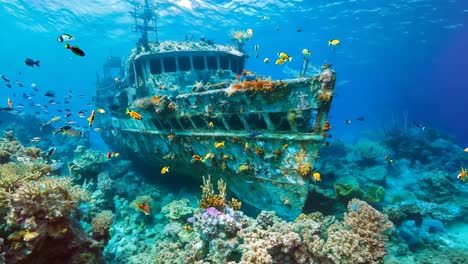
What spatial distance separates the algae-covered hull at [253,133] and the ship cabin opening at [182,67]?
103 inches

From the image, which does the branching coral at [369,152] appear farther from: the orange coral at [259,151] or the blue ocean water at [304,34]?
the orange coral at [259,151]

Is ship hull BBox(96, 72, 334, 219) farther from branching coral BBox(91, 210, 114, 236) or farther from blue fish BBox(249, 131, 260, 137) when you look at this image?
branching coral BBox(91, 210, 114, 236)

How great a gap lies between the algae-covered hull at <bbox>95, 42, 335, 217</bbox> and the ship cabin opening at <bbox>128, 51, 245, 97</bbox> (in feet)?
8.61

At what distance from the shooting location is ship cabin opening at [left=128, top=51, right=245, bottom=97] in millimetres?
11672

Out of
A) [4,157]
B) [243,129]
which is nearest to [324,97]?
[243,129]

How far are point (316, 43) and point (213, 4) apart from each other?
22.7 meters

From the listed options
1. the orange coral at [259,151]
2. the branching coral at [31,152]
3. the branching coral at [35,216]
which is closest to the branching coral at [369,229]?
the orange coral at [259,151]

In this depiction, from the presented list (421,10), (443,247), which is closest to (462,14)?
(421,10)

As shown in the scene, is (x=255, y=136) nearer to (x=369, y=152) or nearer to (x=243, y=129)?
(x=243, y=129)

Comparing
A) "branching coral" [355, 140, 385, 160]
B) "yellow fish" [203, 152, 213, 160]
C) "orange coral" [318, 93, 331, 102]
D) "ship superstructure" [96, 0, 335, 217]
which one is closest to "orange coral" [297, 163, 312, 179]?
"ship superstructure" [96, 0, 335, 217]

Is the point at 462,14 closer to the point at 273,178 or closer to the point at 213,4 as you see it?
the point at 213,4

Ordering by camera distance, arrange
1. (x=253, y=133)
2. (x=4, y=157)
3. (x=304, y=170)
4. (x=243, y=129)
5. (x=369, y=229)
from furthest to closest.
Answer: (x=4, y=157), (x=243, y=129), (x=253, y=133), (x=304, y=170), (x=369, y=229)

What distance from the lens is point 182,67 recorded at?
12.1 metres

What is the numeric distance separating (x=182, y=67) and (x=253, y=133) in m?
6.71
